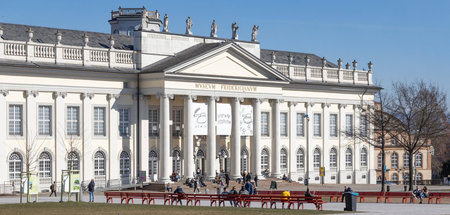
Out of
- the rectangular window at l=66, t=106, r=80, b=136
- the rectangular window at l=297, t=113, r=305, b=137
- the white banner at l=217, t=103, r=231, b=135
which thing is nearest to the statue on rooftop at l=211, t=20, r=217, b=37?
the white banner at l=217, t=103, r=231, b=135

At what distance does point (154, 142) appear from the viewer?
85688mm

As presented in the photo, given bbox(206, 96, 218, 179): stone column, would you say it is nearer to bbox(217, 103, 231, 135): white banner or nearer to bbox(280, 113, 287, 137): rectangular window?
bbox(217, 103, 231, 135): white banner

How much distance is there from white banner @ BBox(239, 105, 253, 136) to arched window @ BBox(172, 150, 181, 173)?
245 inches

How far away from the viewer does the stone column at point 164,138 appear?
82.6 metres

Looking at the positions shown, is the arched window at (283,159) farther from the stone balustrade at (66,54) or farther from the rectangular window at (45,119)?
the rectangular window at (45,119)

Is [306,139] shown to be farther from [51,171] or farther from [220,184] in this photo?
[51,171]

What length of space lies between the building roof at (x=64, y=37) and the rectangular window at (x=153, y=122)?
5.80 metres

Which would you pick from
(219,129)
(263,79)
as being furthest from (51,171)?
(263,79)

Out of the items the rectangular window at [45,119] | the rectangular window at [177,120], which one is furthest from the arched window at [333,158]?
the rectangular window at [45,119]

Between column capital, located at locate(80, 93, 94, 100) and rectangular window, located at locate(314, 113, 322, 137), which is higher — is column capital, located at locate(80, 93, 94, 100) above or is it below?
above

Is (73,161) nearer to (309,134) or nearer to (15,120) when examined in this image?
(15,120)

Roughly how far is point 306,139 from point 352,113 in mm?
7983

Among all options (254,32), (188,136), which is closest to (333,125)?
(254,32)

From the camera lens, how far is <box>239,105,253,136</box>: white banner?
89.7 meters
